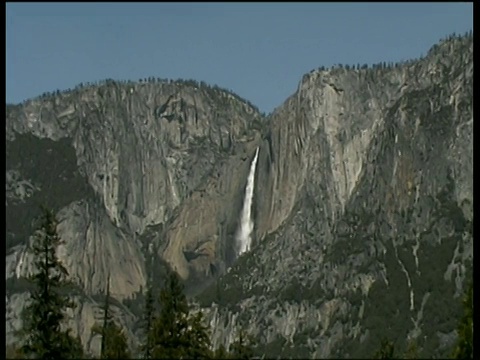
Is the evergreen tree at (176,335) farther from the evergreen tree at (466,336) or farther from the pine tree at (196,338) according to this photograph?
the evergreen tree at (466,336)

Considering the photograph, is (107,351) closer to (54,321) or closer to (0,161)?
(54,321)

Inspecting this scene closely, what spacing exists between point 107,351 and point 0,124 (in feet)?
184

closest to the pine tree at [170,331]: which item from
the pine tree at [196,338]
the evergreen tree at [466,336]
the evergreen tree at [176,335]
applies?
the evergreen tree at [176,335]

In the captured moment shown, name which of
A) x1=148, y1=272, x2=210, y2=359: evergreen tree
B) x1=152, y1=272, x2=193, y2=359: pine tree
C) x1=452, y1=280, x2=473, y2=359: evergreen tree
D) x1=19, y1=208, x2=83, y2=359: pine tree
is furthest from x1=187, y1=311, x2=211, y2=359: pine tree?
x1=452, y1=280, x2=473, y2=359: evergreen tree

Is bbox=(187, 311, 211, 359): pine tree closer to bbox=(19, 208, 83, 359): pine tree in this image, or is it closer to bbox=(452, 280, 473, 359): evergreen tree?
bbox=(19, 208, 83, 359): pine tree

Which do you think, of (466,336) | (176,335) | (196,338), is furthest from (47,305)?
(466,336)

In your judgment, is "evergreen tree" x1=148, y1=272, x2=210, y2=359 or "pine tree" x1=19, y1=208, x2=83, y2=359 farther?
"evergreen tree" x1=148, y1=272, x2=210, y2=359

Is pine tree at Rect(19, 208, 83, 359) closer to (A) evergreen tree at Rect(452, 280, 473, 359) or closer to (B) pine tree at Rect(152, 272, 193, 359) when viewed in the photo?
(B) pine tree at Rect(152, 272, 193, 359)

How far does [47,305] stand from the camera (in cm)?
4522

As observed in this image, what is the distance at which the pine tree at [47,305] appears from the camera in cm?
4428

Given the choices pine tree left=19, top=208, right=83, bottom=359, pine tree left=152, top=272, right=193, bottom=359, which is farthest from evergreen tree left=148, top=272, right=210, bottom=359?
pine tree left=19, top=208, right=83, bottom=359

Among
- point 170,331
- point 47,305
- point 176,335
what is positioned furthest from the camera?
point 170,331

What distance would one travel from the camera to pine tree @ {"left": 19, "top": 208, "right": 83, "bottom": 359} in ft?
145

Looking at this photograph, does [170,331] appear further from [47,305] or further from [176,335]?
[47,305]
